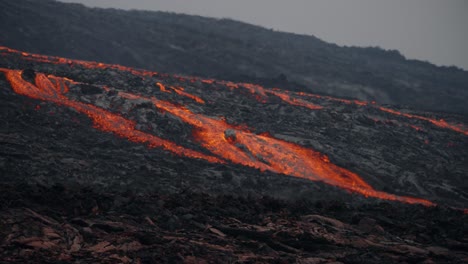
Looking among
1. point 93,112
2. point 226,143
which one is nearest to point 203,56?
point 93,112

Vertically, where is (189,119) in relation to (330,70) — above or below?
below

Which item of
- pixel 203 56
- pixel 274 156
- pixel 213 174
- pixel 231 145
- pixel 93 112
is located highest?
pixel 203 56

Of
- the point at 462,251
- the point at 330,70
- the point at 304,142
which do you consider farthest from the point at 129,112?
the point at 330,70

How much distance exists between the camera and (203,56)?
171 ft

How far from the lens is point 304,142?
21406 mm

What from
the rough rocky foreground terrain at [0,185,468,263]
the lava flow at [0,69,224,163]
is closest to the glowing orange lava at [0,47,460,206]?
the lava flow at [0,69,224,163]

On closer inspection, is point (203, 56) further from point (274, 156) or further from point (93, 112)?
point (274, 156)

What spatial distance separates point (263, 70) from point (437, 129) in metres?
27.0

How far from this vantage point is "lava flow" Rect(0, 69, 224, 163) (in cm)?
1823

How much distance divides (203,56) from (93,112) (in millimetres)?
33535

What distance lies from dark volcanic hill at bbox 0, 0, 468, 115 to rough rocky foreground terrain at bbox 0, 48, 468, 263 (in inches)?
564

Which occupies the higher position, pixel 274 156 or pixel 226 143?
pixel 226 143

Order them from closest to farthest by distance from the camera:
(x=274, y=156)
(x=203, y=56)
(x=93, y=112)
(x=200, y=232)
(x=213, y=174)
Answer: (x=200, y=232), (x=213, y=174), (x=274, y=156), (x=93, y=112), (x=203, y=56)

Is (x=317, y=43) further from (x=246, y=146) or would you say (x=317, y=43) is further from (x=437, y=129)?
(x=246, y=146)
